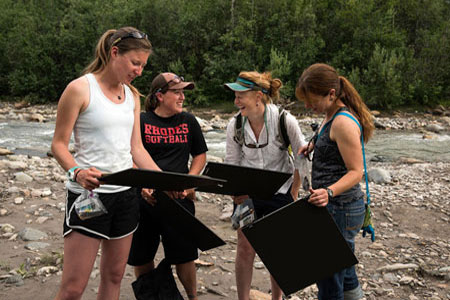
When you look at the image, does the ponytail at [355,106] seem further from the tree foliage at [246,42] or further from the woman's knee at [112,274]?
the tree foliage at [246,42]

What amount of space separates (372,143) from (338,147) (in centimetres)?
1521

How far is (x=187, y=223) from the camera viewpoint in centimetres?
282

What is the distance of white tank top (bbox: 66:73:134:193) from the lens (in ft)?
7.65

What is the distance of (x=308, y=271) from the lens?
248 centimetres

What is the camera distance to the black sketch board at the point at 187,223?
271 cm

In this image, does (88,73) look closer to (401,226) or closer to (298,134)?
(298,134)

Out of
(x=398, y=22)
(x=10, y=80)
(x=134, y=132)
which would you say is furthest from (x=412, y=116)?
(x=10, y=80)

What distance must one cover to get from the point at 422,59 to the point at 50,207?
31.7 metres

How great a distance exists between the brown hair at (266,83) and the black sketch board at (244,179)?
81 cm

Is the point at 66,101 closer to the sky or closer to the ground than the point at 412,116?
closer to the sky

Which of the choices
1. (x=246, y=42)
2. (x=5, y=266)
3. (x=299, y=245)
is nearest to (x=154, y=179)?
(x=299, y=245)

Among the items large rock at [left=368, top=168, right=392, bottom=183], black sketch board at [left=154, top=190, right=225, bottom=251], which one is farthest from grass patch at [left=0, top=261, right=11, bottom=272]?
large rock at [left=368, top=168, right=392, bottom=183]

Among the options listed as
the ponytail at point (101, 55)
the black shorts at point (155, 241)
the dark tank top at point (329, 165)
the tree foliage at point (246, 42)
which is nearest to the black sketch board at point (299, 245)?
the dark tank top at point (329, 165)

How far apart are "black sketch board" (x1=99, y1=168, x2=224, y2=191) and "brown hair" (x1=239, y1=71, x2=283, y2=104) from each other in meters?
1.22
